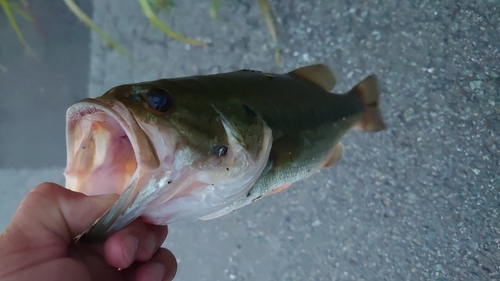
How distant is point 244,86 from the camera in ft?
3.04

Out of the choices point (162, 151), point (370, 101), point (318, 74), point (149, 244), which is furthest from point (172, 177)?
point (370, 101)

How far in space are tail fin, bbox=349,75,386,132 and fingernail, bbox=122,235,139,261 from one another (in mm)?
793

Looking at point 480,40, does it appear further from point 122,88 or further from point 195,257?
point 195,257

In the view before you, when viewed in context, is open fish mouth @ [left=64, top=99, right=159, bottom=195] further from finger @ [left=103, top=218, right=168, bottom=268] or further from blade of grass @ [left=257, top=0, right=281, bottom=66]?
blade of grass @ [left=257, top=0, right=281, bottom=66]

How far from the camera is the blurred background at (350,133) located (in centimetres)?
158

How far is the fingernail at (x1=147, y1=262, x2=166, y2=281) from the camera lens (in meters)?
0.92

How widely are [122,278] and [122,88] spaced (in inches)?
16.8

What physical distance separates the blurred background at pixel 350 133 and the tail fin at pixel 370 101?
37 cm

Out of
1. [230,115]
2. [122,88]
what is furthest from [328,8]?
[122,88]

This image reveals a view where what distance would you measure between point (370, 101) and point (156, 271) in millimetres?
814

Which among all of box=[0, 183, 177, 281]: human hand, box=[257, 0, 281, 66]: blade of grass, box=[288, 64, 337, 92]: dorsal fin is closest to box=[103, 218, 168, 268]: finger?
box=[0, 183, 177, 281]: human hand

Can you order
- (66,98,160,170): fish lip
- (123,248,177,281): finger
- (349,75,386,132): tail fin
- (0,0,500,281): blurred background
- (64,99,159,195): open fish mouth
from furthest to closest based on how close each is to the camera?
(0,0,500,281): blurred background < (349,75,386,132): tail fin < (123,248,177,281): finger < (64,99,159,195): open fish mouth < (66,98,160,170): fish lip

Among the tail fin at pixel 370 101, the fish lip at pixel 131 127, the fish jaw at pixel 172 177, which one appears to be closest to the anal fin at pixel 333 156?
the tail fin at pixel 370 101

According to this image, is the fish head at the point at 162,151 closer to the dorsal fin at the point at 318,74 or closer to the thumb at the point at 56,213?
the thumb at the point at 56,213
